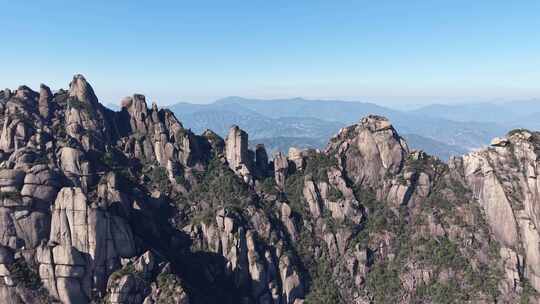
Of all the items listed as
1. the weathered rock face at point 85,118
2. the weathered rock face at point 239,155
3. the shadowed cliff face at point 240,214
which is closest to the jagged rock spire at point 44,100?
the shadowed cliff face at point 240,214

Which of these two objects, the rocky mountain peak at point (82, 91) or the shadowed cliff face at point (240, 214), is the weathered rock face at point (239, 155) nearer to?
the shadowed cliff face at point (240, 214)

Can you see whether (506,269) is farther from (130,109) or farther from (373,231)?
(130,109)

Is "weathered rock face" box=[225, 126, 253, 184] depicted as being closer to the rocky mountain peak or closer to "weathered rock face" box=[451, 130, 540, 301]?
the rocky mountain peak

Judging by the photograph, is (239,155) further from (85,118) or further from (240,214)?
(85,118)

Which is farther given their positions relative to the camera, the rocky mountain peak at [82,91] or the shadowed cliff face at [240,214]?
the rocky mountain peak at [82,91]

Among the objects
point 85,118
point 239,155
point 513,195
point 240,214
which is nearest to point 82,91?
point 85,118

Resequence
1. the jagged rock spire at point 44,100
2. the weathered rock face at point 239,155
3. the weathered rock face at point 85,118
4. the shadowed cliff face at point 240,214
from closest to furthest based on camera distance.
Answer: the shadowed cliff face at point 240,214 → the weathered rock face at point 85,118 → the jagged rock spire at point 44,100 → the weathered rock face at point 239,155

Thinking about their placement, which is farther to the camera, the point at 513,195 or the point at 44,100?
the point at 44,100

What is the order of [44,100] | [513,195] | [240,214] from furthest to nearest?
[44,100]
[240,214]
[513,195]
